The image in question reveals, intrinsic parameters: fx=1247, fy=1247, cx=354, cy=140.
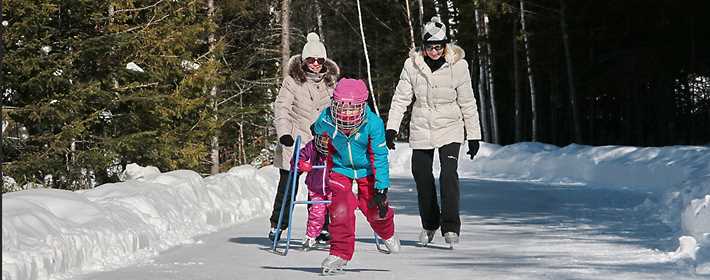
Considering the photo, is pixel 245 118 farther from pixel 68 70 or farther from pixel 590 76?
pixel 590 76

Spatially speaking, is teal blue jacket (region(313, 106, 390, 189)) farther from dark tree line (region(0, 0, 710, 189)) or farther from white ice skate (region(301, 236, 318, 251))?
dark tree line (region(0, 0, 710, 189))

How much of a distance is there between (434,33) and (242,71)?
884 inches

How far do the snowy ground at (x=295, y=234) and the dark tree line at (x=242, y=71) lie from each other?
5247mm

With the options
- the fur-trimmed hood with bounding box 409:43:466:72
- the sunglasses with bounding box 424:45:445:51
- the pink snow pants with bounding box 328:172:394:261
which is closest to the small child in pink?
the pink snow pants with bounding box 328:172:394:261

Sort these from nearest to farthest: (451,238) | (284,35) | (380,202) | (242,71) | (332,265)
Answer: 1. (332,265)
2. (380,202)
3. (451,238)
4. (284,35)
5. (242,71)

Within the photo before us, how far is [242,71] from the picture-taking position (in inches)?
1293

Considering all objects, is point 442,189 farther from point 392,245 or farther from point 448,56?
point 448,56

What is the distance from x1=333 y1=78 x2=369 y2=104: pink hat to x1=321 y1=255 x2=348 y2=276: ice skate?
3.95 ft

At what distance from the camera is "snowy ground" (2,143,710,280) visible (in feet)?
28.1

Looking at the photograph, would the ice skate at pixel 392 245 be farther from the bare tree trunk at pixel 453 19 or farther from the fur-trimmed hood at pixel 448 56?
the bare tree trunk at pixel 453 19

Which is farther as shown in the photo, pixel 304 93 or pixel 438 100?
pixel 304 93

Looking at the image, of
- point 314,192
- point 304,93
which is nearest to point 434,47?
point 304,93

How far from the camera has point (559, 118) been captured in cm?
6131

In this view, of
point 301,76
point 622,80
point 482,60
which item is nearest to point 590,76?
point 622,80
